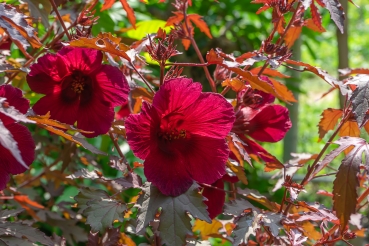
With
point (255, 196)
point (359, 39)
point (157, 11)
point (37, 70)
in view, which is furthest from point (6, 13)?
point (359, 39)

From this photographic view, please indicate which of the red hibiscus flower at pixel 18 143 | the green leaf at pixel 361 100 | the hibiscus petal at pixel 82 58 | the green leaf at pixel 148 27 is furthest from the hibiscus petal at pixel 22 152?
the green leaf at pixel 148 27

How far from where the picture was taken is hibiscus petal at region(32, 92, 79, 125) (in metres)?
0.66

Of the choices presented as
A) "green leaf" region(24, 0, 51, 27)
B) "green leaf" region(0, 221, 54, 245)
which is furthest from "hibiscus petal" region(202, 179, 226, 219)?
"green leaf" region(24, 0, 51, 27)

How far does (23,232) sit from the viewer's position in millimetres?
651

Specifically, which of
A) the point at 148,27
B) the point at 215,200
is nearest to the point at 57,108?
the point at 215,200

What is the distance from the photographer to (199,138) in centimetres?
63

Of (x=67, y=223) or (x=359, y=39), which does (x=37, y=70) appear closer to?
(x=67, y=223)

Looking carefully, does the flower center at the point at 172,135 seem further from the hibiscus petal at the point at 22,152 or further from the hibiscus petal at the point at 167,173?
the hibiscus petal at the point at 22,152

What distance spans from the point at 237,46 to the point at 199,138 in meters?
1.65

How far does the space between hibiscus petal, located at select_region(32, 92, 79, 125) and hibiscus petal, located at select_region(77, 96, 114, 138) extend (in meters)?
0.01

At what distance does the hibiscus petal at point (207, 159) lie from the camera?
0.61 m

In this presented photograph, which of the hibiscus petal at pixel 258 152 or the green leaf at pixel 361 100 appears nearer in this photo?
the green leaf at pixel 361 100

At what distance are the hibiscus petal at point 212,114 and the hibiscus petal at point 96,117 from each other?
0.10 meters

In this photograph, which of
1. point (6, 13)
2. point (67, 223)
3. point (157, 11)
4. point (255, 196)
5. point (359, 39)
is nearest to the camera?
point (6, 13)
